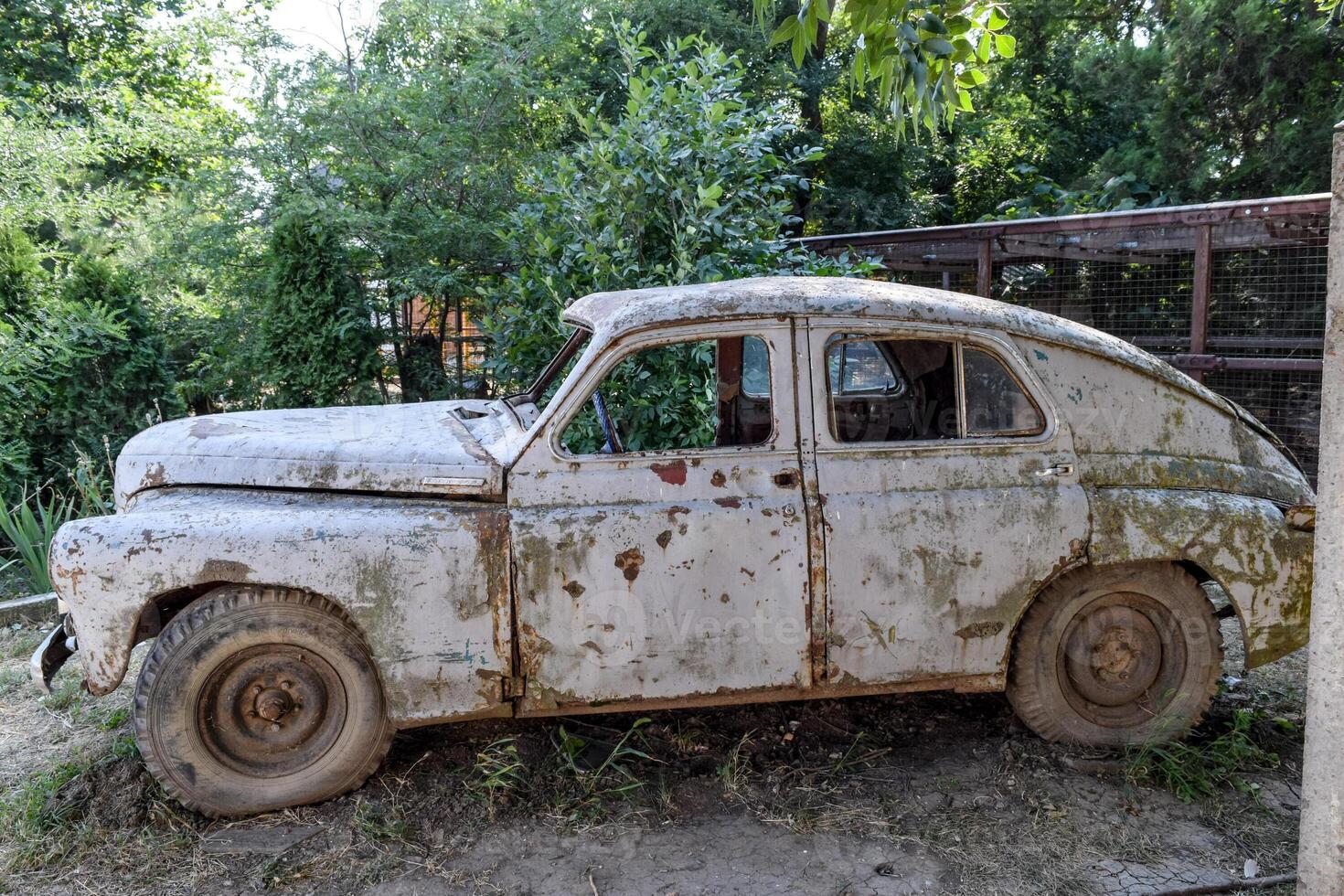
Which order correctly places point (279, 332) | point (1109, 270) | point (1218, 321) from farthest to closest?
point (279, 332)
point (1109, 270)
point (1218, 321)

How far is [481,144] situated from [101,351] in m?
3.39

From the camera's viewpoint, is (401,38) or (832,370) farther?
(401,38)

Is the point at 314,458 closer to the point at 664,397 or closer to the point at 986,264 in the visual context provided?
the point at 664,397

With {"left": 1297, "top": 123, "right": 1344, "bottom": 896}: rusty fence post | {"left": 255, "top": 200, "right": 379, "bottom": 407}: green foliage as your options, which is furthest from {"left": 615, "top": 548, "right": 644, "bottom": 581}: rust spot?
{"left": 255, "top": 200, "right": 379, "bottom": 407}: green foliage

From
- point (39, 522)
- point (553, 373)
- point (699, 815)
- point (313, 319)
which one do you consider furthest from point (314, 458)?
point (39, 522)

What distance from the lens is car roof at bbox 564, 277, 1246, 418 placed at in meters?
3.69

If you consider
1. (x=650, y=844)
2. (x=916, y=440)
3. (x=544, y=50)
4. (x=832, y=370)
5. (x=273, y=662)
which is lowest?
(x=650, y=844)

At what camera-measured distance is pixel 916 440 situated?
3771 millimetres

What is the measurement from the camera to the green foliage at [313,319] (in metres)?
7.77

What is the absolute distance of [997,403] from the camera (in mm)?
3836

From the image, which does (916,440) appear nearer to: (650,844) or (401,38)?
(650,844)

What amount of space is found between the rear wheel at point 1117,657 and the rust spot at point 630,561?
1565 mm

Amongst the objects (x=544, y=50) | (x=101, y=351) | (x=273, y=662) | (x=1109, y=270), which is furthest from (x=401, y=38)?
(x=273, y=662)

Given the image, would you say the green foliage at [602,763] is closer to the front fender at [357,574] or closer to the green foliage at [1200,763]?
the front fender at [357,574]
